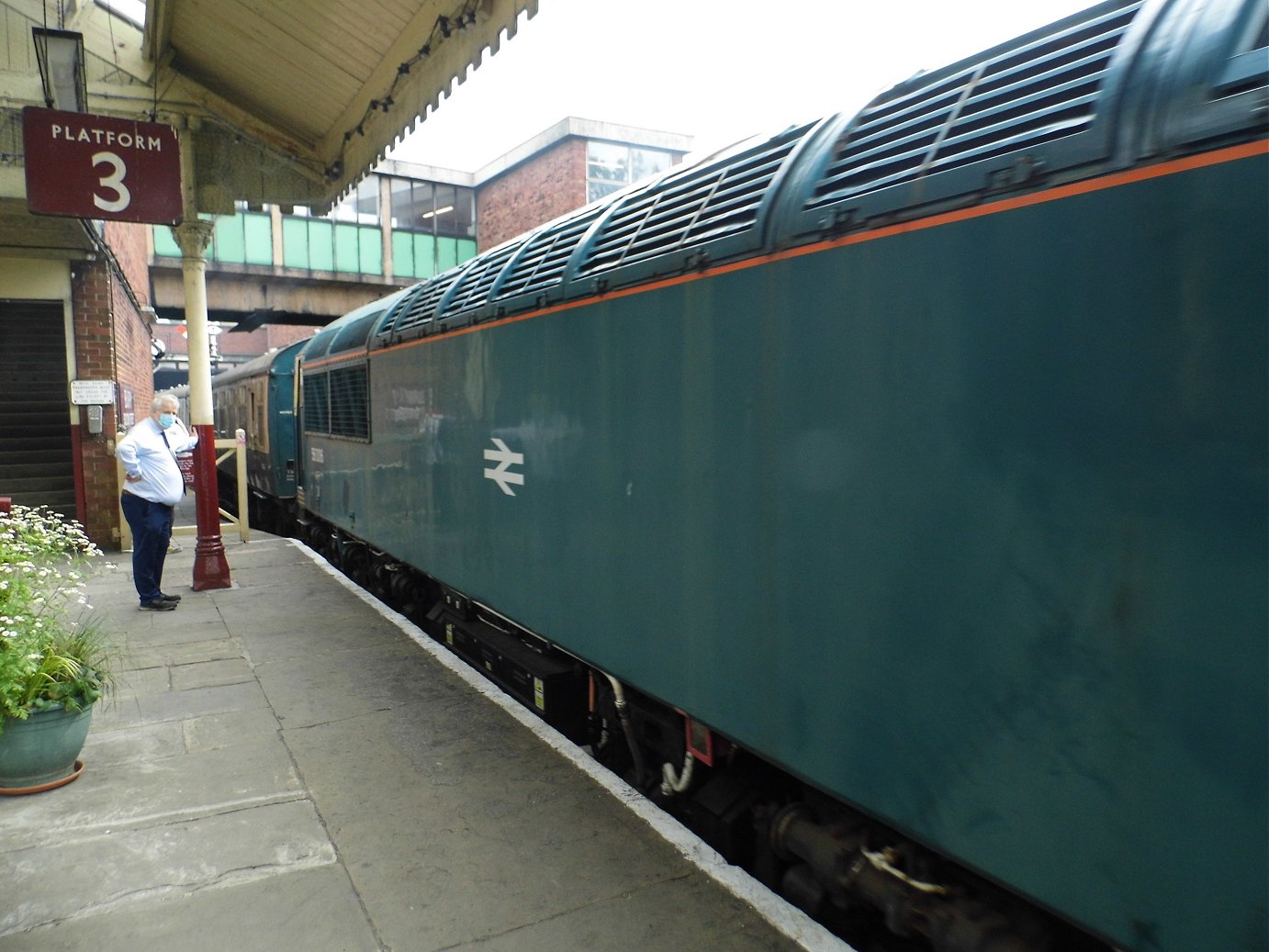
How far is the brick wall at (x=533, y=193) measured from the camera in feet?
76.6

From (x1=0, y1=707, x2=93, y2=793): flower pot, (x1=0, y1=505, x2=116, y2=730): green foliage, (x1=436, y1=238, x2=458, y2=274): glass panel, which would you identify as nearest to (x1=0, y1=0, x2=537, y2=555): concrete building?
(x1=0, y1=505, x2=116, y2=730): green foliage

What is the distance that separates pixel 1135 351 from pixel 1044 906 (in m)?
1.17

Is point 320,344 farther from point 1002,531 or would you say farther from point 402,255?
point 402,255

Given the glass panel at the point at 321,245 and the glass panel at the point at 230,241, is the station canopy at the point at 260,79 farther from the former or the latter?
the glass panel at the point at 321,245

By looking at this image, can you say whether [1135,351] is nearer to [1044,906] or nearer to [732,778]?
[1044,906]

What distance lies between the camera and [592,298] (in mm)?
3510

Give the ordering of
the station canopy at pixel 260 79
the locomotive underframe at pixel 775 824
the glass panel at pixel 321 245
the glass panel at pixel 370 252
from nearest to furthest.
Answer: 1. the locomotive underframe at pixel 775 824
2. the station canopy at pixel 260 79
3. the glass panel at pixel 321 245
4. the glass panel at pixel 370 252

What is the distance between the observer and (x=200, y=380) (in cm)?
776

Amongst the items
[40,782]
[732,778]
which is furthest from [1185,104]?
[40,782]

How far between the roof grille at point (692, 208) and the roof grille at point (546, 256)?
11.3 inches

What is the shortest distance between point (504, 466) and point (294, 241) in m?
18.9

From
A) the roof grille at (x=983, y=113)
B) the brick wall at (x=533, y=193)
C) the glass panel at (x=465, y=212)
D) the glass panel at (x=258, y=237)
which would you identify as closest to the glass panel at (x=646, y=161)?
the brick wall at (x=533, y=193)

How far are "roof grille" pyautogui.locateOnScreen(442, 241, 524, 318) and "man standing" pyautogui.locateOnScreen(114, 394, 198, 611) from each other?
2.84 metres

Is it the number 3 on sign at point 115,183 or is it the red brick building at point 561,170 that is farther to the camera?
the red brick building at point 561,170
